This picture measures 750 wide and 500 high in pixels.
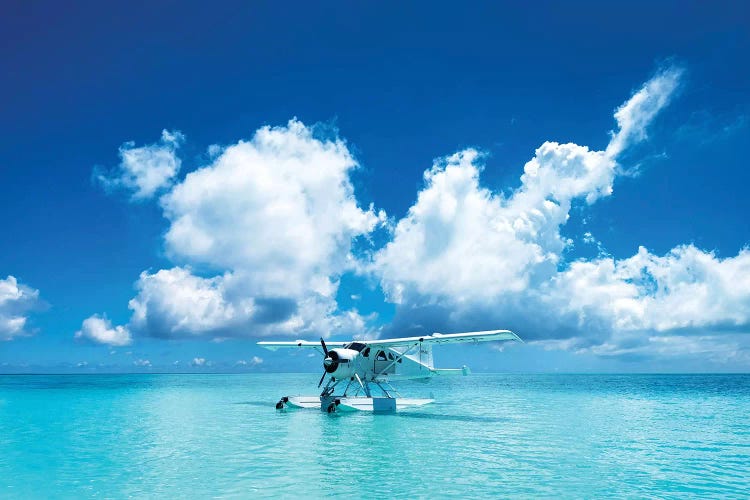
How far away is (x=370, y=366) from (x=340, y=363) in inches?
101

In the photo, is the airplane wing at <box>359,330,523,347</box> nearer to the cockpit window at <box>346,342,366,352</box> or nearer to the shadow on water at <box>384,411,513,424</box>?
the cockpit window at <box>346,342,366,352</box>

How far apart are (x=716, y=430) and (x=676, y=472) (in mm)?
12073

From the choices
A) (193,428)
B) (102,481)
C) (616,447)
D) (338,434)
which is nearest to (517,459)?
(616,447)

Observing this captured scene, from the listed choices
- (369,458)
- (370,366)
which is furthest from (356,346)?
(369,458)

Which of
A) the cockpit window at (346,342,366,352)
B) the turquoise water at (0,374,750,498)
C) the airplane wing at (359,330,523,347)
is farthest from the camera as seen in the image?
the cockpit window at (346,342,366,352)

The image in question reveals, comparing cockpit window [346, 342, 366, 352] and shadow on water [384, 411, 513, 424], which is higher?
cockpit window [346, 342, 366, 352]

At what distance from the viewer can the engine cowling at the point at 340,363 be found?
25172 millimetres

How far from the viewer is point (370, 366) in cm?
2741

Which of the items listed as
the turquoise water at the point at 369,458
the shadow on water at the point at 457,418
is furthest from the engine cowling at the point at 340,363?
the shadow on water at the point at 457,418

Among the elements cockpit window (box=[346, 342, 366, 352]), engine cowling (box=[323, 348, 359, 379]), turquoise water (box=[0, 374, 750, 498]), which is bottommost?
turquoise water (box=[0, 374, 750, 498])

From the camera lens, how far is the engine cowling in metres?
25.2

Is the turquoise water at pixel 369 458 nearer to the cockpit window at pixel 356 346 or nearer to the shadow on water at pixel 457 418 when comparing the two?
the shadow on water at pixel 457 418

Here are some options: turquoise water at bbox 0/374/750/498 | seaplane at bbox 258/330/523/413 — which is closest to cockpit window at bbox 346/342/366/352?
seaplane at bbox 258/330/523/413

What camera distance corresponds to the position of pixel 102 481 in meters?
11.4
